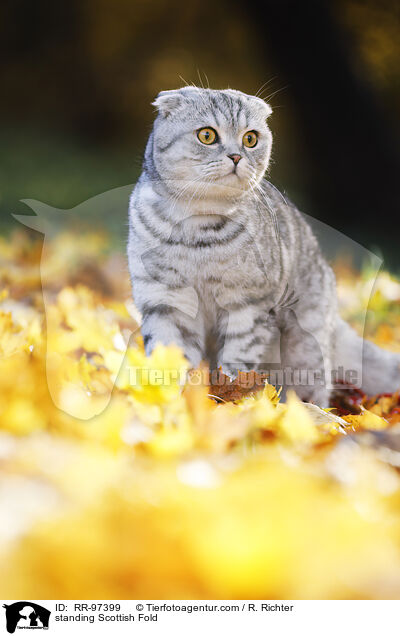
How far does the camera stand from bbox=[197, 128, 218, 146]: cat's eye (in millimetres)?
1363

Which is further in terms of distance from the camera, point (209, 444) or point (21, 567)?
point (209, 444)

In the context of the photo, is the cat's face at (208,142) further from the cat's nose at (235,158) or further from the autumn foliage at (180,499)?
the autumn foliage at (180,499)

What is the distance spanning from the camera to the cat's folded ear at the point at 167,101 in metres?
1.38

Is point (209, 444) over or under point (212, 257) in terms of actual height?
under

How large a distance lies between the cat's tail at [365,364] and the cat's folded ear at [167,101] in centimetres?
85

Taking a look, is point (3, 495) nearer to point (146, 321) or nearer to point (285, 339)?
point (146, 321)

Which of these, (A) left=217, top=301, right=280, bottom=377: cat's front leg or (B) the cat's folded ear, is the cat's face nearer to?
(B) the cat's folded ear

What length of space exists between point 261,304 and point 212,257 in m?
0.17
